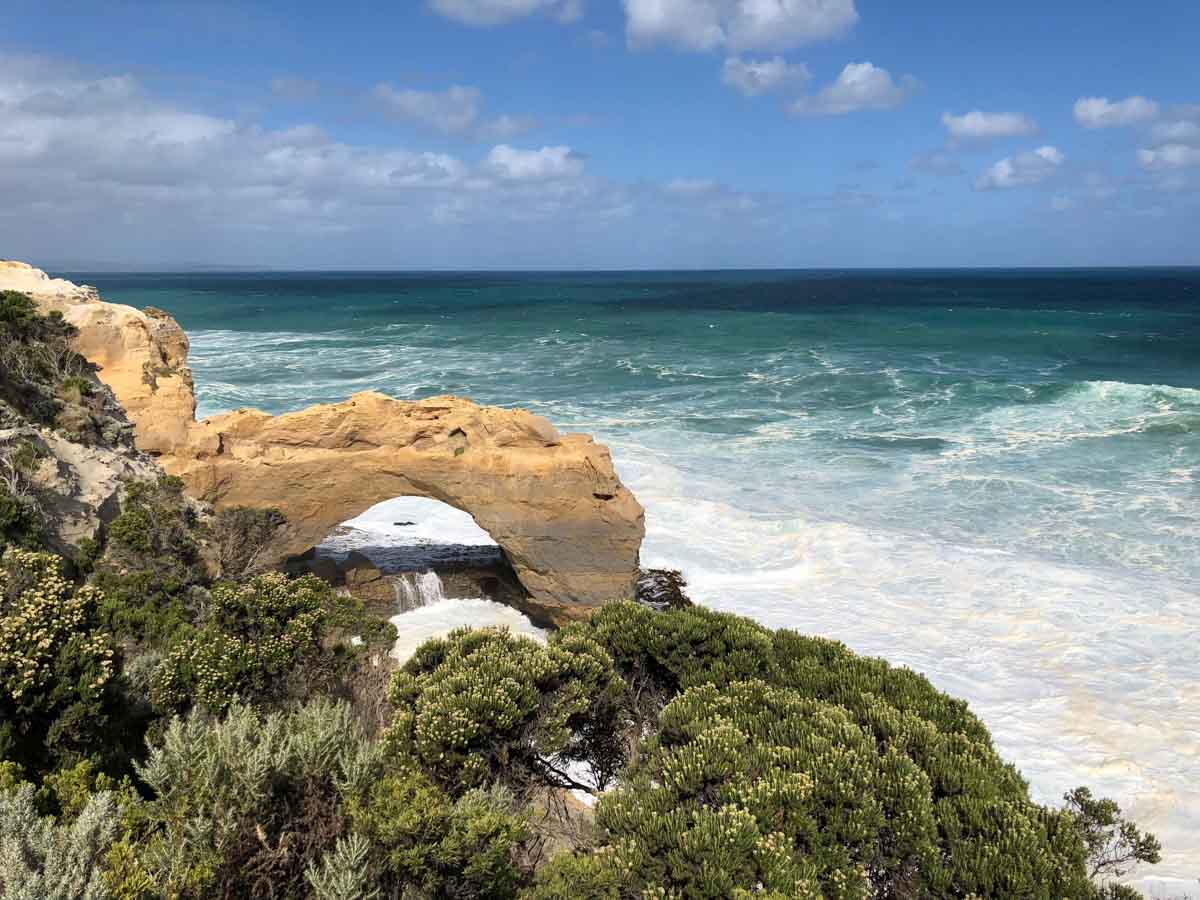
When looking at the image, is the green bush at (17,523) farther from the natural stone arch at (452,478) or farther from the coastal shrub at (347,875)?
the coastal shrub at (347,875)

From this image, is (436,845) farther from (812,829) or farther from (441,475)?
(441,475)

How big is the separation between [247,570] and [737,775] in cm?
1177

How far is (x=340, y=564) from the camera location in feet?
62.3

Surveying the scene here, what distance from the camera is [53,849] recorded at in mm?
5770

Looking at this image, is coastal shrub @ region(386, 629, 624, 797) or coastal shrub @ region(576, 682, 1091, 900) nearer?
coastal shrub @ region(576, 682, 1091, 900)

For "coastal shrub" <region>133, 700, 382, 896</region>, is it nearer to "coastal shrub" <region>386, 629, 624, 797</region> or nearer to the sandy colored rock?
"coastal shrub" <region>386, 629, 624, 797</region>

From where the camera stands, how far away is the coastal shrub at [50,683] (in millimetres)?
7852

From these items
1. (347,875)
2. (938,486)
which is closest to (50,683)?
(347,875)

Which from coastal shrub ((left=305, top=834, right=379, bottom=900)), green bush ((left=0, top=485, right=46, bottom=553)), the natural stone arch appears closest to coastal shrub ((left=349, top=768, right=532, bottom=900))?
coastal shrub ((left=305, top=834, right=379, bottom=900))

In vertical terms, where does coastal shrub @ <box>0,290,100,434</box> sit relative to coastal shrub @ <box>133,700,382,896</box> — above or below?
above

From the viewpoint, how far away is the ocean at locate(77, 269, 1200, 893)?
15.5 m

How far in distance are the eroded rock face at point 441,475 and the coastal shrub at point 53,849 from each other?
10.5 metres

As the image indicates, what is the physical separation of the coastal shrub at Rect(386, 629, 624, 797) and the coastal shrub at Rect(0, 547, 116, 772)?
302 centimetres

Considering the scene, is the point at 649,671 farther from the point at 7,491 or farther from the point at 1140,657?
the point at 1140,657
